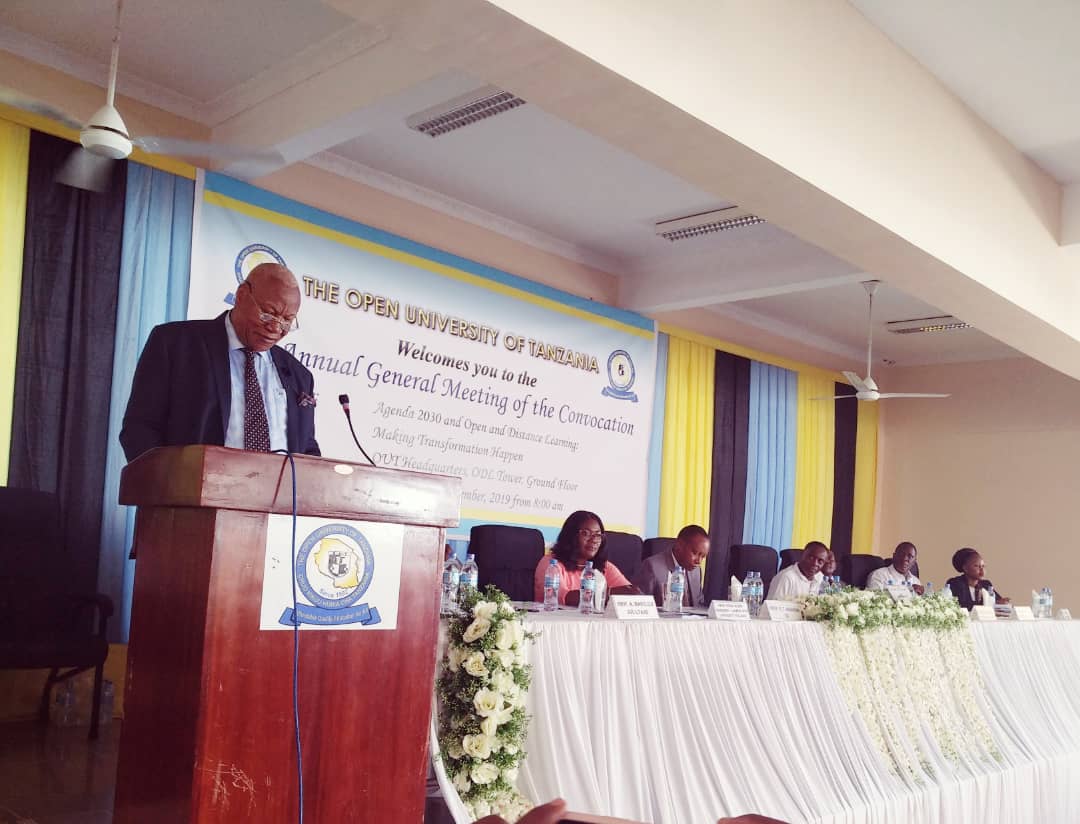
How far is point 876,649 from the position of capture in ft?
11.3

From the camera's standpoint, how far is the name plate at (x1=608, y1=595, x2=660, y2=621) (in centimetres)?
282

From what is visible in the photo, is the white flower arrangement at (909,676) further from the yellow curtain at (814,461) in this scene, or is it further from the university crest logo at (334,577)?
the yellow curtain at (814,461)

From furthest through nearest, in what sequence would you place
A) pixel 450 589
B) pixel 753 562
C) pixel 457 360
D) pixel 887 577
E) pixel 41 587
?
pixel 887 577 → pixel 457 360 → pixel 753 562 → pixel 41 587 → pixel 450 589

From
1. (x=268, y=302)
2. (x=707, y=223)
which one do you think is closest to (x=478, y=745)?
(x=268, y=302)

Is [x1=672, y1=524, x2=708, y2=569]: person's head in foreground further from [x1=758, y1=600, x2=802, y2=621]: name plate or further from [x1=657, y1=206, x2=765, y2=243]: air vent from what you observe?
[x1=657, y1=206, x2=765, y2=243]: air vent

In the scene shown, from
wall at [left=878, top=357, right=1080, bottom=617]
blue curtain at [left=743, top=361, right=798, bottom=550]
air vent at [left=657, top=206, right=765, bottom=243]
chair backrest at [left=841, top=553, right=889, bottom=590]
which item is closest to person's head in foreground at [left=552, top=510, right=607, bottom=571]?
air vent at [left=657, top=206, right=765, bottom=243]

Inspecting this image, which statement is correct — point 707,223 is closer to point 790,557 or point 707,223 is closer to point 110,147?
point 790,557

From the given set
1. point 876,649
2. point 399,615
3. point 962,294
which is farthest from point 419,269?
point 399,615

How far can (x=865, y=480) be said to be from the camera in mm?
9523

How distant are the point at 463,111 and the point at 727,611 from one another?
282 cm

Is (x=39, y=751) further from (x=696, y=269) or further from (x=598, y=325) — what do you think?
(x=696, y=269)

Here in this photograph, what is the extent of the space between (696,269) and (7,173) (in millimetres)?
4259

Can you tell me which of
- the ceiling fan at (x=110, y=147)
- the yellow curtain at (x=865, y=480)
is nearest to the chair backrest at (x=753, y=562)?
the ceiling fan at (x=110, y=147)

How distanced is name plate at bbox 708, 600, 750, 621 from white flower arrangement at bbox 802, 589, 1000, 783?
1.12 feet
